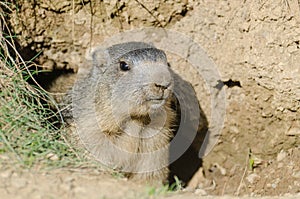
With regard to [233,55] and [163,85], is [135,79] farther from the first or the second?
[233,55]

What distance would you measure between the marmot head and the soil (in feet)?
3.67

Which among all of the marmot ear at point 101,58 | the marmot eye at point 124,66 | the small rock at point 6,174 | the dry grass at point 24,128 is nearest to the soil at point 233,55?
the marmot ear at point 101,58

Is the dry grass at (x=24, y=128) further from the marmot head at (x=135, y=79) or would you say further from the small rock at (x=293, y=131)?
the small rock at (x=293, y=131)

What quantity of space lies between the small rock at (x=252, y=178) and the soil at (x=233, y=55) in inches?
0.6

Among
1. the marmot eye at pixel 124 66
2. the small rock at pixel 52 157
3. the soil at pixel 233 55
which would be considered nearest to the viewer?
the small rock at pixel 52 157

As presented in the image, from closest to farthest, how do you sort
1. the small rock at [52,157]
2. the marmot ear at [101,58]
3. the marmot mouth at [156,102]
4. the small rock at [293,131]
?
the small rock at [52,157], the marmot mouth at [156,102], the marmot ear at [101,58], the small rock at [293,131]

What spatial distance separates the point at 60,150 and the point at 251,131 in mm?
3207

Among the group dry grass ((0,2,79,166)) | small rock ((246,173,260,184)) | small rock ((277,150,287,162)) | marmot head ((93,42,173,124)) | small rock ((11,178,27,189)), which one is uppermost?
marmot head ((93,42,173,124))

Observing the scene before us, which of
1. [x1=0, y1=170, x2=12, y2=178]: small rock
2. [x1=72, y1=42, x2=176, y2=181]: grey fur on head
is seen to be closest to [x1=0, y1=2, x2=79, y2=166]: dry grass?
[x1=0, y1=170, x2=12, y2=178]: small rock

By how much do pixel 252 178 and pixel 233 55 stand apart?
1.67m

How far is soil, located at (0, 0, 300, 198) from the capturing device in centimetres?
604

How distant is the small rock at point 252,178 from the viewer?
21.3ft

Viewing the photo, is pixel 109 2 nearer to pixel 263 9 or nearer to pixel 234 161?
pixel 263 9

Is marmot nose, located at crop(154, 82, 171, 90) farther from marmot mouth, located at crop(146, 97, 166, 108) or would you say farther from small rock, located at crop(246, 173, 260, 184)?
small rock, located at crop(246, 173, 260, 184)
